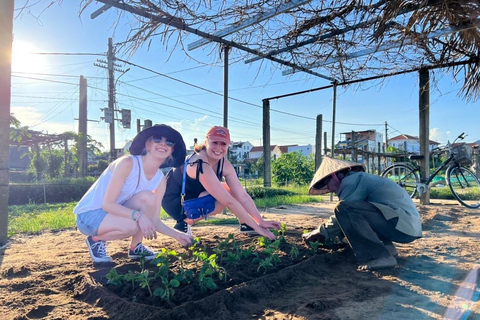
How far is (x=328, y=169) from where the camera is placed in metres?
3.18

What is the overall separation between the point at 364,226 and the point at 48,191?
45.5 feet

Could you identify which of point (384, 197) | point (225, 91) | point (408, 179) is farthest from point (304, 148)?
point (384, 197)

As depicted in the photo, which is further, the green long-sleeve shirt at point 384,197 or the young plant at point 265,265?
the green long-sleeve shirt at point 384,197

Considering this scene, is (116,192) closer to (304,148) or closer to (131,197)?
(131,197)

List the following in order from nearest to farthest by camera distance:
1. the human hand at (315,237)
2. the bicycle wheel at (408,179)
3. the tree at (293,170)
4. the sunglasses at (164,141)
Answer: the sunglasses at (164,141)
the human hand at (315,237)
the bicycle wheel at (408,179)
the tree at (293,170)

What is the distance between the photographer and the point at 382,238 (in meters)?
3.13

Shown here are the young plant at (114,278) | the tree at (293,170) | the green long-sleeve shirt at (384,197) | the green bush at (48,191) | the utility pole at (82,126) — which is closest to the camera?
the young plant at (114,278)

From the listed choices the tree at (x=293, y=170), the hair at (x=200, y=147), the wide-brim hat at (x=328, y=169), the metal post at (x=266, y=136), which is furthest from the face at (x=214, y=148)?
the tree at (x=293, y=170)

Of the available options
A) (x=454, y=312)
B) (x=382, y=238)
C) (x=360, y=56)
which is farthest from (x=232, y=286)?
(x=360, y=56)

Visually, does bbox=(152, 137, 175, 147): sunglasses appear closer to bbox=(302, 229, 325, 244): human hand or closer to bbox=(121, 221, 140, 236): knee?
bbox=(121, 221, 140, 236): knee

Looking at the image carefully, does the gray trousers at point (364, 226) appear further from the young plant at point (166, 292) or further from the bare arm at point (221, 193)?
the young plant at point (166, 292)

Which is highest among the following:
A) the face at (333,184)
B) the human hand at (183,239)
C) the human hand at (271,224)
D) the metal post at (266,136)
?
the metal post at (266,136)

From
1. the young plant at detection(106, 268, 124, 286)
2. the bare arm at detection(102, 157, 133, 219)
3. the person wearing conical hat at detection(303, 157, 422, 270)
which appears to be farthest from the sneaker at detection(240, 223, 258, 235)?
the young plant at detection(106, 268, 124, 286)

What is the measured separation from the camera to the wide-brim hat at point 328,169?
122 inches
